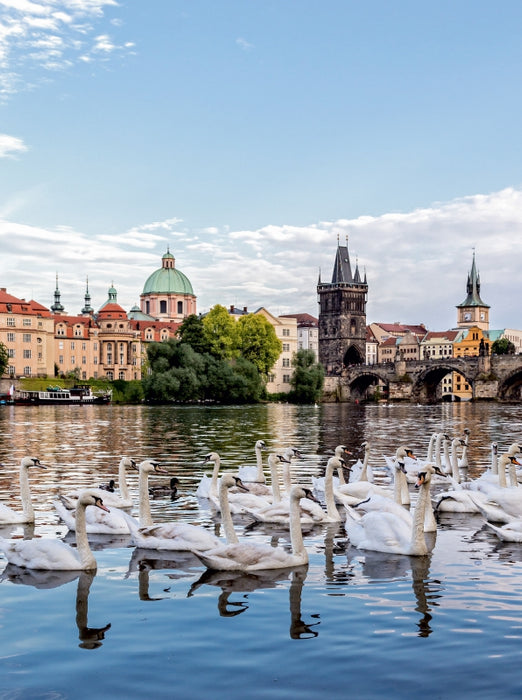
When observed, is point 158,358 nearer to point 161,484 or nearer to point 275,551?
point 161,484

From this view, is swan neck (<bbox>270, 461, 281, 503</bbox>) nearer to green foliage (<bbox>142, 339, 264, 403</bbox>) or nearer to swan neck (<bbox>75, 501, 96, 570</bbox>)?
swan neck (<bbox>75, 501, 96, 570</bbox>)

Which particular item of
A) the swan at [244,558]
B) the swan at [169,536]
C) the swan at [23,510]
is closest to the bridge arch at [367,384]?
the swan at [23,510]

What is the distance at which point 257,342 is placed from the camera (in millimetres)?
105500

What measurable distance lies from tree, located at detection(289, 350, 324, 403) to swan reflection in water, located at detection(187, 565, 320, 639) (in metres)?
106

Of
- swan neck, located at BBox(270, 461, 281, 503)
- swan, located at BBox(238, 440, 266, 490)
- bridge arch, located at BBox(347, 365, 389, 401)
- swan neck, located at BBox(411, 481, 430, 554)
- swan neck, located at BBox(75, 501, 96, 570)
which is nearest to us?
swan neck, located at BBox(75, 501, 96, 570)

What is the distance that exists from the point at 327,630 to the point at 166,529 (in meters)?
3.98

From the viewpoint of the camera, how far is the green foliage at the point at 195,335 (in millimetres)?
98125

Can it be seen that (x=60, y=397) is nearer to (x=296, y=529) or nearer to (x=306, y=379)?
(x=306, y=379)

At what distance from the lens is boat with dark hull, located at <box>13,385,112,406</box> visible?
101875 mm

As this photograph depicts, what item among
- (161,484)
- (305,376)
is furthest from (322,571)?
(305,376)

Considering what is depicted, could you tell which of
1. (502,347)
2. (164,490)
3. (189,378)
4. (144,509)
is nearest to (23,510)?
(144,509)

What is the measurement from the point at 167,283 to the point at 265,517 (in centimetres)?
15132

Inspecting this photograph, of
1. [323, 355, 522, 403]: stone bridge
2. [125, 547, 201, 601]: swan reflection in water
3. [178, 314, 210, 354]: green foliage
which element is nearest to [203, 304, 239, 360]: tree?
[178, 314, 210, 354]: green foliage

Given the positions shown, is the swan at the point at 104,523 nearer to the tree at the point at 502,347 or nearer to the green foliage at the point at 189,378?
the green foliage at the point at 189,378
